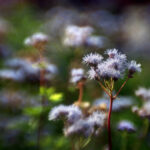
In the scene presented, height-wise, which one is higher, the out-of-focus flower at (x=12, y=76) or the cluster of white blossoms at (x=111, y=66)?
the out-of-focus flower at (x=12, y=76)

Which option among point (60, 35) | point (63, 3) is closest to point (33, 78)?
point (60, 35)

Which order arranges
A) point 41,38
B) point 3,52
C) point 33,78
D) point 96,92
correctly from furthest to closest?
1. point 3,52
2. point 96,92
3. point 33,78
4. point 41,38

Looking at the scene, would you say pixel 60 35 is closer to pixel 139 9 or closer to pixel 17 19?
pixel 17 19

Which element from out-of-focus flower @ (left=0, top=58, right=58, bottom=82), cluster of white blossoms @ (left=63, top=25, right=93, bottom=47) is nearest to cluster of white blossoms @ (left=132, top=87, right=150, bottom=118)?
cluster of white blossoms @ (left=63, top=25, right=93, bottom=47)

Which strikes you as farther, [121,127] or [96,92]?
[96,92]

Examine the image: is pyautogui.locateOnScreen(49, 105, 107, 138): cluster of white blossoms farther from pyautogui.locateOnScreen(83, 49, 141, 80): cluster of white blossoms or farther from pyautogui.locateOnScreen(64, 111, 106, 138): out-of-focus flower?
pyautogui.locateOnScreen(83, 49, 141, 80): cluster of white blossoms

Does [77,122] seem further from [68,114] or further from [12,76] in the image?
[12,76]

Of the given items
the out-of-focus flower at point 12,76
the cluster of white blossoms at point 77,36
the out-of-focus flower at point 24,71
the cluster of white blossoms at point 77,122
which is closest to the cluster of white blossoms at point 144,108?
the cluster of white blossoms at point 77,122

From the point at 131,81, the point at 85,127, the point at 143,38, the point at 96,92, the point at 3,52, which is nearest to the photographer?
the point at 85,127

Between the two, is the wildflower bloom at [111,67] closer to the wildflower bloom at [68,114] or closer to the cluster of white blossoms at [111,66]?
the cluster of white blossoms at [111,66]
